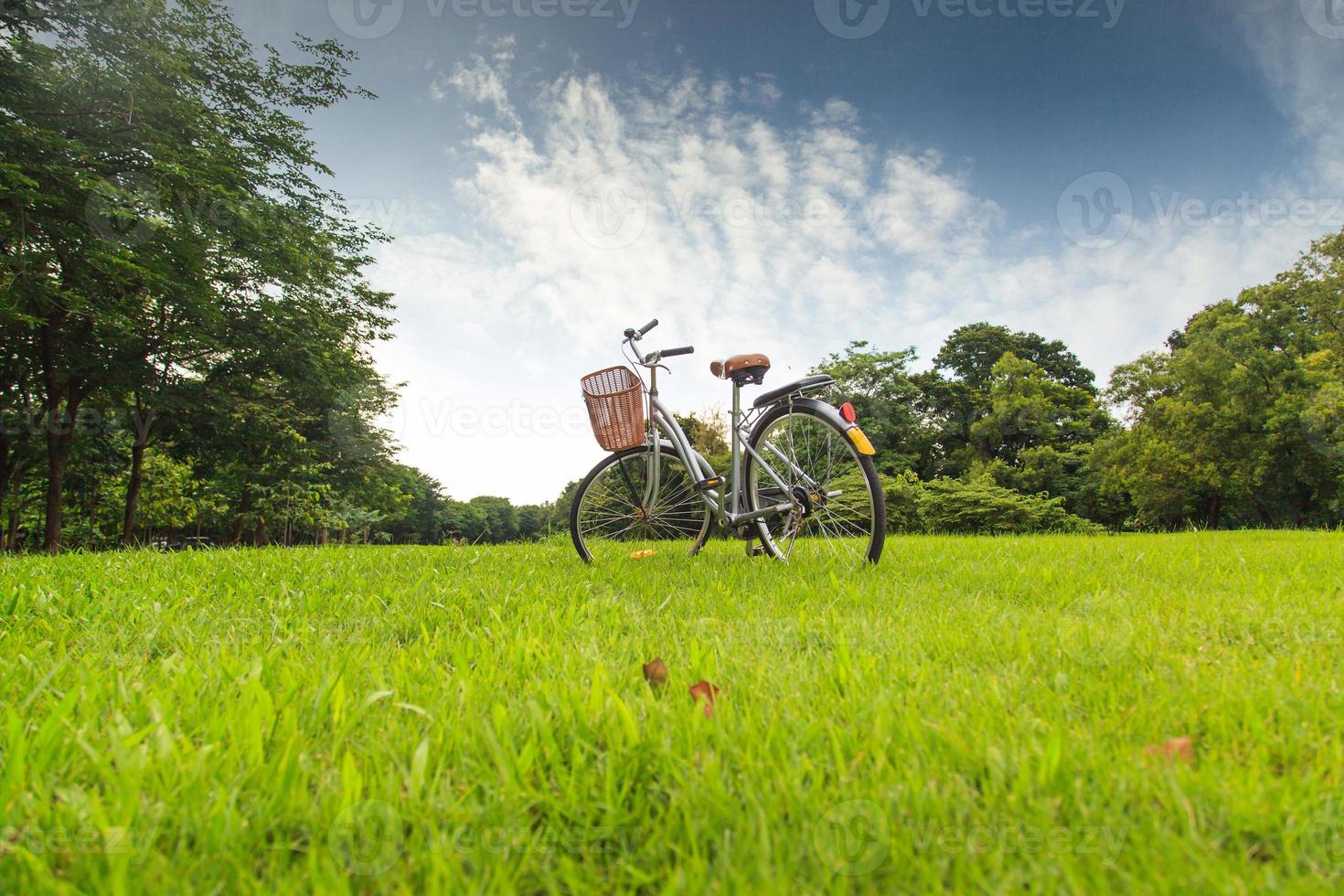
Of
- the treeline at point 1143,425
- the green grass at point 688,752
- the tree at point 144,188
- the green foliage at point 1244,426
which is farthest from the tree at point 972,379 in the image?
the green grass at point 688,752

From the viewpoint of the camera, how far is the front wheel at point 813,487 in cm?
344

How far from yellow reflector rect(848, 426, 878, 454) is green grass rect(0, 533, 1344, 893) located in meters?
1.21

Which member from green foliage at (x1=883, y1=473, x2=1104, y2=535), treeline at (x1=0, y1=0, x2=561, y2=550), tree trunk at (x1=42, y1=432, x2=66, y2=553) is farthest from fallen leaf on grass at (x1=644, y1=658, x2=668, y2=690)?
tree trunk at (x1=42, y1=432, x2=66, y2=553)

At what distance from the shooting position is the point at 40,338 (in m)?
11.5

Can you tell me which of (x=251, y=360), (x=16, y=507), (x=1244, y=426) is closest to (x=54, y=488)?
(x=251, y=360)

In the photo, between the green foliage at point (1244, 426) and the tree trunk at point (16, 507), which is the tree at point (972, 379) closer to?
the green foliage at point (1244, 426)

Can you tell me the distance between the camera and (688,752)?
44.0 inches

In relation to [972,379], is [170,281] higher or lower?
lower

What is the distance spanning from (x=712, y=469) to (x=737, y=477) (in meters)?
0.26

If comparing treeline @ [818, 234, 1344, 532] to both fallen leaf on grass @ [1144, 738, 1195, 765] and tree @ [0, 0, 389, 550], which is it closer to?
fallen leaf on grass @ [1144, 738, 1195, 765]

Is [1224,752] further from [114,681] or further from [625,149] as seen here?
[625,149]

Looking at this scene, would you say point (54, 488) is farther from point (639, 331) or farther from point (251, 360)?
point (639, 331)

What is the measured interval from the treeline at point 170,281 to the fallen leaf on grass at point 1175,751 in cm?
721

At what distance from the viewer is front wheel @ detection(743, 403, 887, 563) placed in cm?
344
